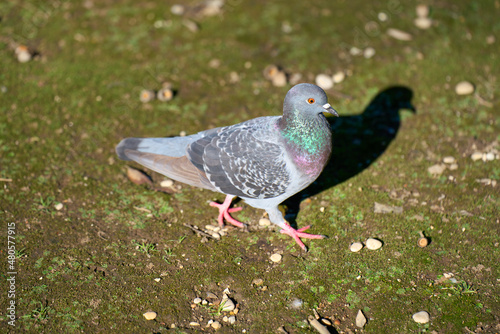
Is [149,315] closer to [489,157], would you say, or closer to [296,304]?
[296,304]

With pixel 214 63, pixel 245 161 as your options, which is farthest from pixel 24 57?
pixel 245 161

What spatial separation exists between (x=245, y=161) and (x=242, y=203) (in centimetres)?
94

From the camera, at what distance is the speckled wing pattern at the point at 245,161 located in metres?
4.41

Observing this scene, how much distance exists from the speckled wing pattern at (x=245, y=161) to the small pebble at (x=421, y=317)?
1.60 meters

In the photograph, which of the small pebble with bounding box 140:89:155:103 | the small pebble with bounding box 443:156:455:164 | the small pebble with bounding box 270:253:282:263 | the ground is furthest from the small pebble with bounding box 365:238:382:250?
the small pebble with bounding box 140:89:155:103

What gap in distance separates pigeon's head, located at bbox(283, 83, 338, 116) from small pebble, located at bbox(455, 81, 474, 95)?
2.91 meters

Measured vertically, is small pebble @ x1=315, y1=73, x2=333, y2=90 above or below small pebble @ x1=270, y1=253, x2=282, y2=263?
above

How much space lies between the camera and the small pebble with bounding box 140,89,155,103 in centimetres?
639

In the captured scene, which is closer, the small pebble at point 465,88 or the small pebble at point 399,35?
the small pebble at point 465,88

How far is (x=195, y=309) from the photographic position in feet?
13.4

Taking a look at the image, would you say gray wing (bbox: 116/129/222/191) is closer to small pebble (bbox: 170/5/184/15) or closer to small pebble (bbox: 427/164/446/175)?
small pebble (bbox: 427/164/446/175)

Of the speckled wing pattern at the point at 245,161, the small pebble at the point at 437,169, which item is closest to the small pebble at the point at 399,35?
the small pebble at the point at 437,169

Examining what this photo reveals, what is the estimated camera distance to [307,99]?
4332 mm

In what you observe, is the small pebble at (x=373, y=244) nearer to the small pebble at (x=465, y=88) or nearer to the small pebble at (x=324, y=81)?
the small pebble at (x=324, y=81)
